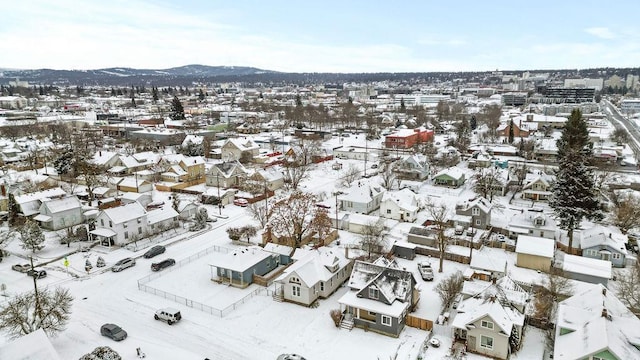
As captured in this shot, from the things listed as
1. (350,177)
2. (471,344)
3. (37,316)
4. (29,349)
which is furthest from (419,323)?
(350,177)

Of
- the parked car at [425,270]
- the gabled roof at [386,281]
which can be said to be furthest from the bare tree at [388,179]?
the gabled roof at [386,281]

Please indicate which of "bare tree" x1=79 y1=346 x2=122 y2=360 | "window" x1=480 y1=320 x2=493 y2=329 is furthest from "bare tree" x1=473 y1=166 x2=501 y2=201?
"bare tree" x1=79 y1=346 x2=122 y2=360

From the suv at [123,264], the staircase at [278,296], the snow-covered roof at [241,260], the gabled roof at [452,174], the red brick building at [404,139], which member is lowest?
the staircase at [278,296]

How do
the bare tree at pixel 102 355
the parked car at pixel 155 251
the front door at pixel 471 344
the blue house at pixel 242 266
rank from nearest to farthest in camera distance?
the bare tree at pixel 102 355
the front door at pixel 471 344
the blue house at pixel 242 266
the parked car at pixel 155 251

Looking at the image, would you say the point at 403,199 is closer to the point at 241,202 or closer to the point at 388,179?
the point at 388,179

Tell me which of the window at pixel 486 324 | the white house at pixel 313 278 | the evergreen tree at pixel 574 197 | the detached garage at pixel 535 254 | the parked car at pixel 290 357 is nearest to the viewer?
the parked car at pixel 290 357

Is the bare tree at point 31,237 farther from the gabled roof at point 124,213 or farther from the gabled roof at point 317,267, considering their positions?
the gabled roof at point 317,267

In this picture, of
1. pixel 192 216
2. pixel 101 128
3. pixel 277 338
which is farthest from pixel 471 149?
pixel 101 128

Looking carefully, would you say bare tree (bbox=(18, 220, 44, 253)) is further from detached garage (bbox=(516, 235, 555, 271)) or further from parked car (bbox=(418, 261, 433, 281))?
detached garage (bbox=(516, 235, 555, 271))
